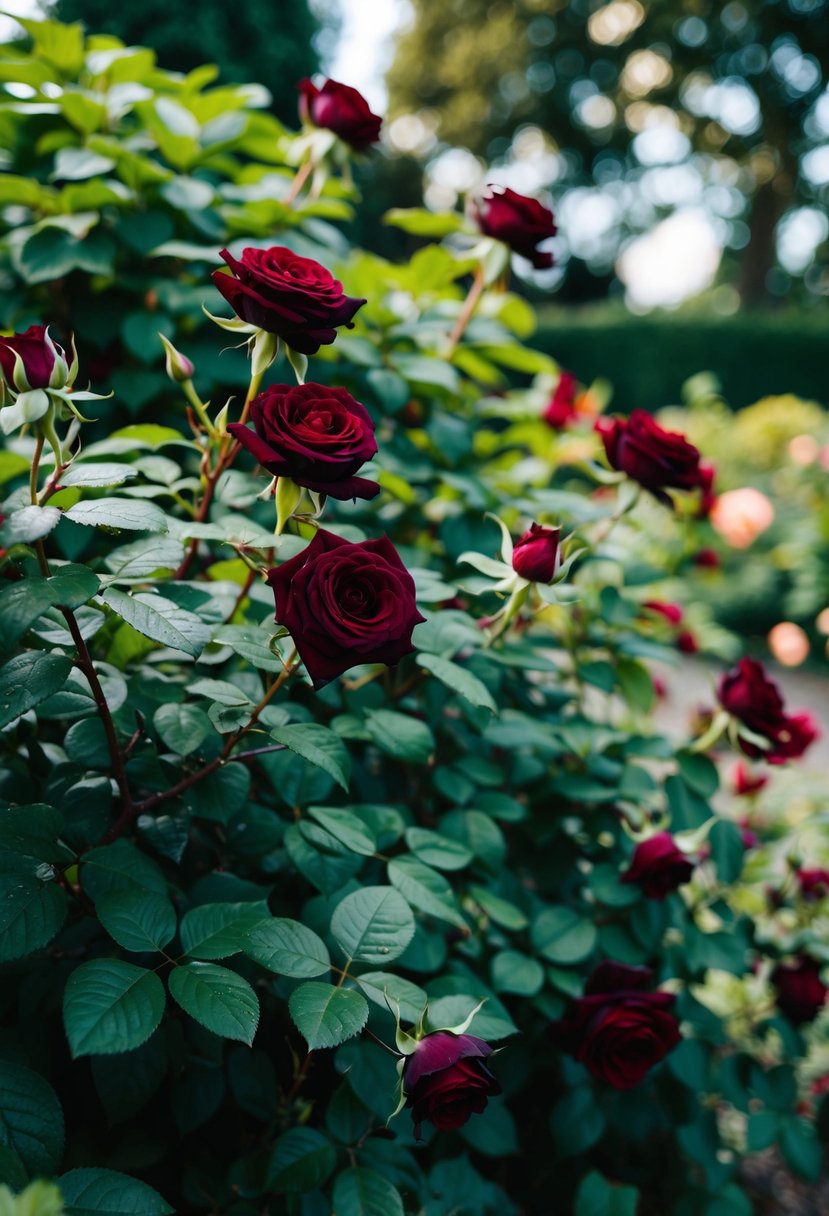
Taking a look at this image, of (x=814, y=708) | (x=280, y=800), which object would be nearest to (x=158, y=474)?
(x=280, y=800)

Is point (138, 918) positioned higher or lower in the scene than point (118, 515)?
lower

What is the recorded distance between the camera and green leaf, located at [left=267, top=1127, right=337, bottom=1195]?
0.78 m

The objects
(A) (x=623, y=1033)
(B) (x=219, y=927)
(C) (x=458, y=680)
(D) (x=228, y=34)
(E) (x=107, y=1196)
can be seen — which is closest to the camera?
(E) (x=107, y=1196)

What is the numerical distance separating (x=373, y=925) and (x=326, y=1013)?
12cm

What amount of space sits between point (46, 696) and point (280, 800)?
37 centimetres

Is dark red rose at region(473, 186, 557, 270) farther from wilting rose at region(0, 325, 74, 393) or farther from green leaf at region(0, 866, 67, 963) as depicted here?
green leaf at region(0, 866, 67, 963)

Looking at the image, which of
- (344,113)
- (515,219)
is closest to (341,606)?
(515,219)

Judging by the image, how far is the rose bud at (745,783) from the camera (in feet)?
5.67

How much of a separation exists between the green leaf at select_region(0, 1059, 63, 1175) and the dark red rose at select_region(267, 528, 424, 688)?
1.23ft

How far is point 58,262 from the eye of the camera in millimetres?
1173

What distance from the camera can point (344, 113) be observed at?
1220mm

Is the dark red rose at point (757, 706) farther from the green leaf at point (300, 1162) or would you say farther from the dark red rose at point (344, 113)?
the dark red rose at point (344, 113)

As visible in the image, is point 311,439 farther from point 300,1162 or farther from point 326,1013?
point 300,1162

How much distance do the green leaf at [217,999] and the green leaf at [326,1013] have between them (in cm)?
3
